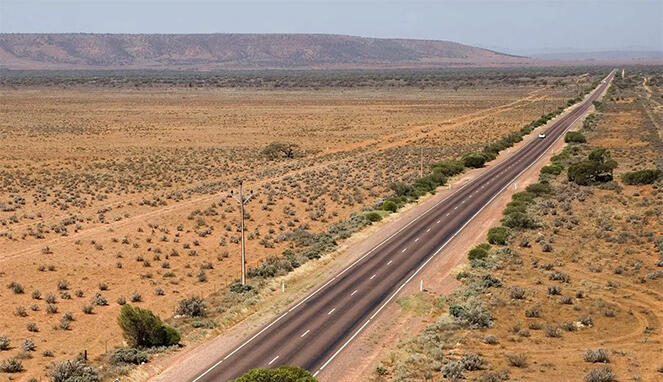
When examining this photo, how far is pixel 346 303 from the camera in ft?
119

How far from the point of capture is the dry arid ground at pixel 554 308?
89.9 ft

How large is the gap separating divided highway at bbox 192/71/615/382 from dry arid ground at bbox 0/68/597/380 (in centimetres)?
359

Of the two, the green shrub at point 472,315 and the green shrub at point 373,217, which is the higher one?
the green shrub at point 472,315

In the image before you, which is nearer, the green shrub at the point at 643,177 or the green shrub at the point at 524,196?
the green shrub at the point at 524,196

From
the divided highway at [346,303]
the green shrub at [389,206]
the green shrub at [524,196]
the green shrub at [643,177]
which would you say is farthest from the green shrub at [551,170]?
the green shrub at [389,206]

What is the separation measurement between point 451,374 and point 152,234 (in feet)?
104

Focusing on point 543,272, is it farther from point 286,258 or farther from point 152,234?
point 152,234

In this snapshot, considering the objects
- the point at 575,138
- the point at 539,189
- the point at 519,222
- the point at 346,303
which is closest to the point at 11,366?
the point at 346,303

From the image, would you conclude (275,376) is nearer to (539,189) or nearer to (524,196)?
(524,196)

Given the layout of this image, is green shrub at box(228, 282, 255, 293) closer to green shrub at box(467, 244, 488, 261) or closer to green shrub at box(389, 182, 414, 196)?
green shrub at box(467, 244, 488, 261)

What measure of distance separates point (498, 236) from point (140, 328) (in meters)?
27.5

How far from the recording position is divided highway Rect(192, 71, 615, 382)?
2909 centimetres

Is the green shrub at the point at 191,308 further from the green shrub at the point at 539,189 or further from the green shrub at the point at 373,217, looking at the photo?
the green shrub at the point at 539,189

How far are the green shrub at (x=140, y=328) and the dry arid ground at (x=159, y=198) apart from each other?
156cm
